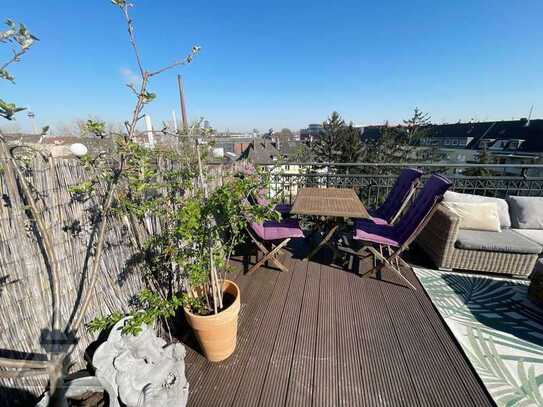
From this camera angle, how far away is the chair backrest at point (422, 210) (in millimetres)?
2320

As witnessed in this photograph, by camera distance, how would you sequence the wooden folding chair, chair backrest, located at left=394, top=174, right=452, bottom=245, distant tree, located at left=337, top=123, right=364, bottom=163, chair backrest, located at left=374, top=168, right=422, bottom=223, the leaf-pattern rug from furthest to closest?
distant tree, located at left=337, top=123, right=364, bottom=163 → chair backrest, located at left=374, top=168, right=422, bottom=223 → the wooden folding chair → chair backrest, located at left=394, top=174, right=452, bottom=245 → the leaf-pattern rug

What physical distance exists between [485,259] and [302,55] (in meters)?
9.13

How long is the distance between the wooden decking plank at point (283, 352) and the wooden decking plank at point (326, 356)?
8.0 inches

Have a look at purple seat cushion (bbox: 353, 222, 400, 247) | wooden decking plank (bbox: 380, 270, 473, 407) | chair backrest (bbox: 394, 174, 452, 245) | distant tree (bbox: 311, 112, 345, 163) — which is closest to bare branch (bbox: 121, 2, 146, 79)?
purple seat cushion (bbox: 353, 222, 400, 247)

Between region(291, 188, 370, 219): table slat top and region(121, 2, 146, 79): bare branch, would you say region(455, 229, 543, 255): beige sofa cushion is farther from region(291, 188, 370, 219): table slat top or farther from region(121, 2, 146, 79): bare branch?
region(121, 2, 146, 79): bare branch

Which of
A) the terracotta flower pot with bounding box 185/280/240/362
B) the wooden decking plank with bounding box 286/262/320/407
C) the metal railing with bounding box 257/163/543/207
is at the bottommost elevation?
the wooden decking plank with bounding box 286/262/320/407

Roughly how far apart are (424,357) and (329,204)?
1.77 m

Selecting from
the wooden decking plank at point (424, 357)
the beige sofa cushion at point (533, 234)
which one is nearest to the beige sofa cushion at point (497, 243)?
the beige sofa cushion at point (533, 234)

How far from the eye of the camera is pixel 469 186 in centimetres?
394

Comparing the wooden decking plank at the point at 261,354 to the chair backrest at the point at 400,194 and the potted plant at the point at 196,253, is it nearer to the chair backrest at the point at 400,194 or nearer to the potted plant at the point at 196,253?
the potted plant at the point at 196,253

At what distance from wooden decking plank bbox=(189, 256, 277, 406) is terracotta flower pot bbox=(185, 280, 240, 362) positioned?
0.09 metres

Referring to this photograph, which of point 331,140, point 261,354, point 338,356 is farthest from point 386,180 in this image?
point 331,140

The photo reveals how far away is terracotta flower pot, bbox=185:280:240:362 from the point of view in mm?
1571

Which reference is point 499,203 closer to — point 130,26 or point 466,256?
point 466,256
